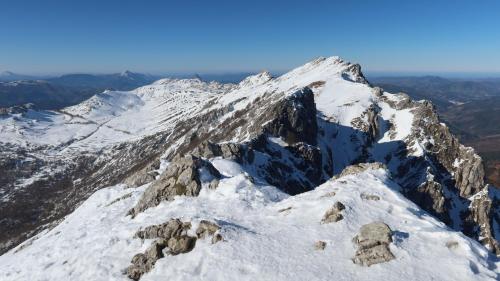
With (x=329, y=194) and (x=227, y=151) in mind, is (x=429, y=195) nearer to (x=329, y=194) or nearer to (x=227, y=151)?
(x=227, y=151)

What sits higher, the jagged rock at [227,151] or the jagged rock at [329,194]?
the jagged rock at [329,194]

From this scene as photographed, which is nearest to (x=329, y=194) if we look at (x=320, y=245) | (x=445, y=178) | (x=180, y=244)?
(x=320, y=245)

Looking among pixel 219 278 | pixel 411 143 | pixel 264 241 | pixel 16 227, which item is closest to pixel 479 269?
pixel 264 241

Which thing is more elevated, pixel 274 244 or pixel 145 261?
pixel 274 244

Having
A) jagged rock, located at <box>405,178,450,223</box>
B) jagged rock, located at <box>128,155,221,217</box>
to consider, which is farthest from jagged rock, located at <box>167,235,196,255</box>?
jagged rock, located at <box>405,178,450,223</box>

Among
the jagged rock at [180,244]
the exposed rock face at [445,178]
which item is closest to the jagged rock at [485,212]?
the exposed rock face at [445,178]

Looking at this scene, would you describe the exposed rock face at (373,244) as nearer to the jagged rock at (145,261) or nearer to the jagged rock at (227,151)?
the jagged rock at (145,261)

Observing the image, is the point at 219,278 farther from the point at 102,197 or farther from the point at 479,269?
the point at 102,197
